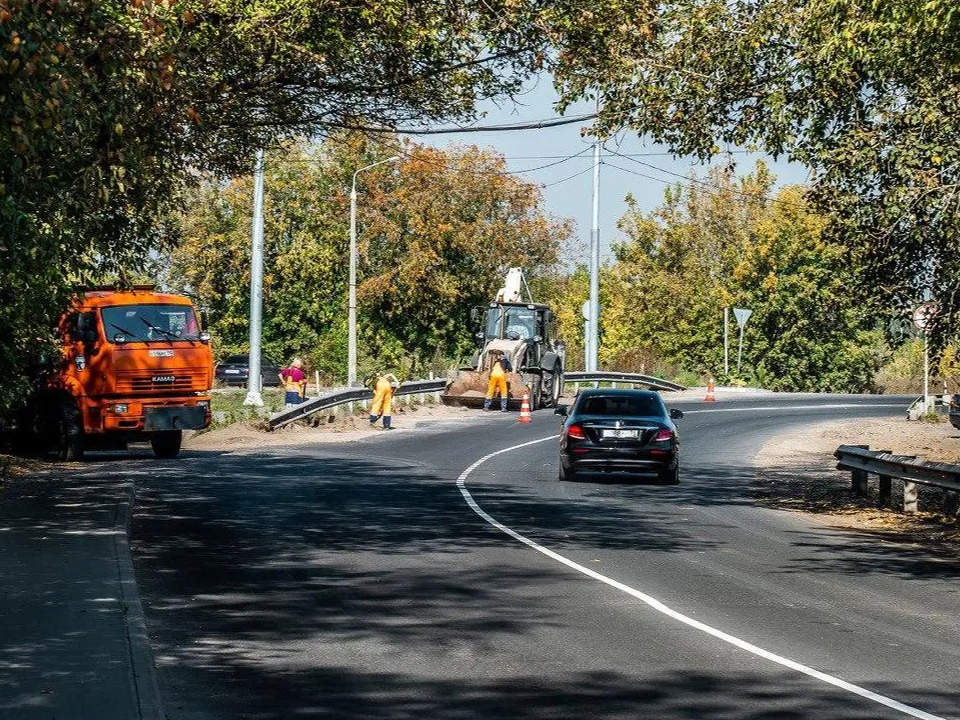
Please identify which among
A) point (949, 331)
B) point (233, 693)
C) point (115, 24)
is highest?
point (115, 24)

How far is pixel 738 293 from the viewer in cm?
8062

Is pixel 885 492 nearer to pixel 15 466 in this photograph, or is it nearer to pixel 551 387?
pixel 15 466

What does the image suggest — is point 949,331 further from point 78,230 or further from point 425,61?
point 78,230

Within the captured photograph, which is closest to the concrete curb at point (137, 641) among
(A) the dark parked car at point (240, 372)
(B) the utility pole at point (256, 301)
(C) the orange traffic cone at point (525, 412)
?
(C) the orange traffic cone at point (525, 412)

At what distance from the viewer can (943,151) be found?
56.5 ft

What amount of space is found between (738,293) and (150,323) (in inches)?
2227

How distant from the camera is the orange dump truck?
89.0 ft

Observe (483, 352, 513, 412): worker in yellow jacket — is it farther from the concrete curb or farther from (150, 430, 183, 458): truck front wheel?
the concrete curb

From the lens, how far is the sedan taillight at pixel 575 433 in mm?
24516

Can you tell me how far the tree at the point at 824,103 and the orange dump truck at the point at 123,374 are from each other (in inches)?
484

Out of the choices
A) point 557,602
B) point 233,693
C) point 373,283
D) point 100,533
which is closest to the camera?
point 233,693

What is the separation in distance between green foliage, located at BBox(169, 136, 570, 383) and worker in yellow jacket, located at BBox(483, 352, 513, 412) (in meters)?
22.0

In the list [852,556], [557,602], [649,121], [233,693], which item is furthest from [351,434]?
[233,693]

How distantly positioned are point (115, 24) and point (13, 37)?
9.49 ft
